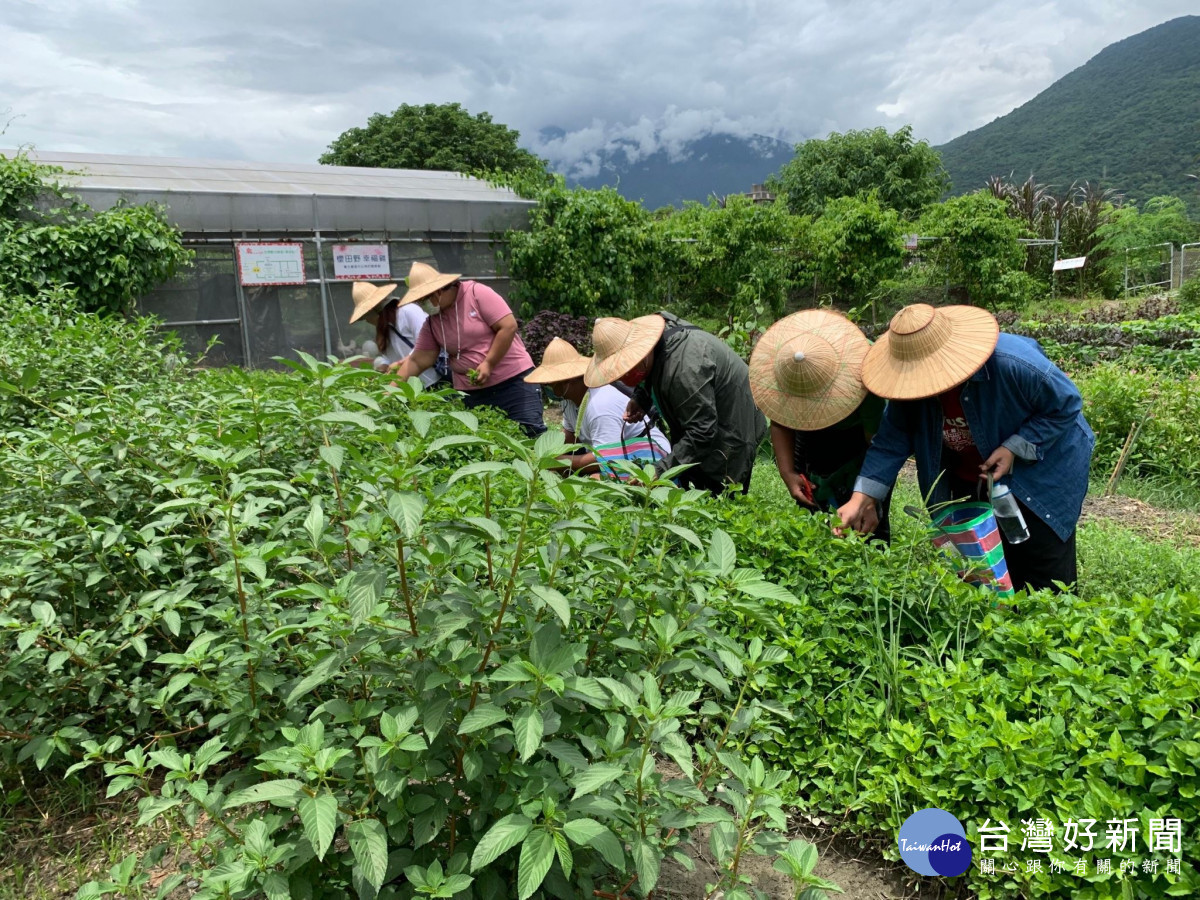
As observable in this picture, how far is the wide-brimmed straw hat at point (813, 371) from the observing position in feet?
9.50

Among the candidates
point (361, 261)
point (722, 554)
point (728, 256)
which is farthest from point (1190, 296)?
point (722, 554)

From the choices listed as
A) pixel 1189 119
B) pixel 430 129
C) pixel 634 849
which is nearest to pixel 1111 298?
pixel 430 129

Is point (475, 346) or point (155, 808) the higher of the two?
point (475, 346)

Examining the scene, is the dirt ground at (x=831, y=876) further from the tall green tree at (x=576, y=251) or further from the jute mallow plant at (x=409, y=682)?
the tall green tree at (x=576, y=251)

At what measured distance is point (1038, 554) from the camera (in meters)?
2.76

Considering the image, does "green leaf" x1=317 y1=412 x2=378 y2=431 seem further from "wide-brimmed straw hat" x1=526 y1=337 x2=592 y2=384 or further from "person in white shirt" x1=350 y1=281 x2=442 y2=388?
"person in white shirt" x1=350 y1=281 x2=442 y2=388

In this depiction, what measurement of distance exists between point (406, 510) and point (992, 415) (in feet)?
7.18

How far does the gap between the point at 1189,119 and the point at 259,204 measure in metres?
72.9

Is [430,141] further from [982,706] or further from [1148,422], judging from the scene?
[982,706]

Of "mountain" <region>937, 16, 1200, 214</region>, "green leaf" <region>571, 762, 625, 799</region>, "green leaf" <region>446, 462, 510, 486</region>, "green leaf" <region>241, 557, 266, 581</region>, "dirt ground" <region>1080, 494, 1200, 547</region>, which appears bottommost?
"dirt ground" <region>1080, 494, 1200, 547</region>

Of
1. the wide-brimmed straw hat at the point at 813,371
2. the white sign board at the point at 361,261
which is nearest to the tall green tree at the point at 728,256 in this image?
the white sign board at the point at 361,261

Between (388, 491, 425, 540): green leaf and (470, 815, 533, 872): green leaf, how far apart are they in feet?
1.46

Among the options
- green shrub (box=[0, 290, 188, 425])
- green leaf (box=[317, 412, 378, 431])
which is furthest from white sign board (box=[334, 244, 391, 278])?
green leaf (box=[317, 412, 378, 431])

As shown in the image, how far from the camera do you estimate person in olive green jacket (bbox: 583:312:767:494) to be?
3.23 m
